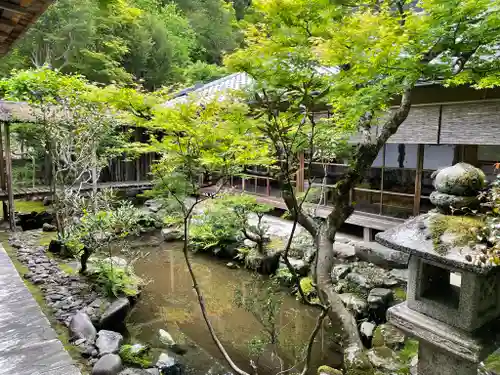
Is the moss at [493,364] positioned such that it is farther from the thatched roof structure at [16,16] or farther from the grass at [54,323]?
the thatched roof structure at [16,16]

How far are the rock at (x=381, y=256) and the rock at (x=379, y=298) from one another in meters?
1.69

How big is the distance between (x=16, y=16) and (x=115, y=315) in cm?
512

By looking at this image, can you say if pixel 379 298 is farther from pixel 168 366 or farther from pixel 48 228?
pixel 48 228

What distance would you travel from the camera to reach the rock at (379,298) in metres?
6.48

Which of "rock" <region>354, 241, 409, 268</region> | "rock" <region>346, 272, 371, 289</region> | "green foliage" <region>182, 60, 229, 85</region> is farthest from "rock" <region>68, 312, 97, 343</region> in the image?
"green foliage" <region>182, 60, 229, 85</region>

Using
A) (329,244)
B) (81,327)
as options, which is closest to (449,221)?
(329,244)

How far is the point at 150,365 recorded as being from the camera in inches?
201

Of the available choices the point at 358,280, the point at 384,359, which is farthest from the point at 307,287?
Answer: the point at 384,359

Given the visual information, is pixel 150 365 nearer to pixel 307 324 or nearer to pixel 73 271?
pixel 307 324

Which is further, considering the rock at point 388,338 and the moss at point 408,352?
the rock at point 388,338

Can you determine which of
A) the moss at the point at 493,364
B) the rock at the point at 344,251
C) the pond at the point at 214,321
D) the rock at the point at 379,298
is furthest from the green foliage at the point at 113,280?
the moss at the point at 493,364

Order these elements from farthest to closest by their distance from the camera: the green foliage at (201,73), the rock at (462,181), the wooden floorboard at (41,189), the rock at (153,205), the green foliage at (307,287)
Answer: the green foliage at (201,73) < the rock at (153,205) < the wooden floorboard at (41,189) < the green foliage at (307,287) < the rock at (462,181)

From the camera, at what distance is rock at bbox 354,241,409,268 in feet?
27.1

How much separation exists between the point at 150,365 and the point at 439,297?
4.25 meters
